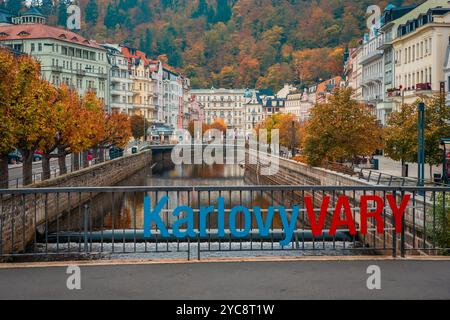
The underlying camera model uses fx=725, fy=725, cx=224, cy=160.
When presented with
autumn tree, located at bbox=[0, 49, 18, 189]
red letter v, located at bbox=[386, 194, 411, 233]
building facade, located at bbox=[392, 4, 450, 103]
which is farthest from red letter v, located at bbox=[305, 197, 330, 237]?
building facade, located at bbox=[392, 4, 450, 103]

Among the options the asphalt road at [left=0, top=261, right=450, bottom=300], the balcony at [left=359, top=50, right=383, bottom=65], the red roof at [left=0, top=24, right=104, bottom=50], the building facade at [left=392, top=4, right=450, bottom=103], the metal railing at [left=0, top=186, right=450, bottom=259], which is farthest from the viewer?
the red roof at [left=0, top=24, right=104, bottom=50]

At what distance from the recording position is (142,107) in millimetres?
143625

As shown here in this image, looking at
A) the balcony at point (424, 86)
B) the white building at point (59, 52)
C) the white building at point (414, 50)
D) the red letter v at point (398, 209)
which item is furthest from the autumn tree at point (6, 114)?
the white building at point (59, 52)

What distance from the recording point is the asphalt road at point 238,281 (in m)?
10.4

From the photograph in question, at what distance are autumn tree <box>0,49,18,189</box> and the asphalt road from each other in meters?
25.0

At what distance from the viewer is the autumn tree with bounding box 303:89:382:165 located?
54.0 meters

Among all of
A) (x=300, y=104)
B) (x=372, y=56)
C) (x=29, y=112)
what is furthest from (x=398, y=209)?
(x=300, y=104)

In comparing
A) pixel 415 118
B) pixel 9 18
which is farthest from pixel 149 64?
pixel 415 118

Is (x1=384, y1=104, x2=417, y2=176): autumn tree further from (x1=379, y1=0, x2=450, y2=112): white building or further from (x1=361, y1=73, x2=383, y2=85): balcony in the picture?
(x1=361, y1=73, x2=383, y2=85): balcony

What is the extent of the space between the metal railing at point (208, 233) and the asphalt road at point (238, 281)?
45.4 inches

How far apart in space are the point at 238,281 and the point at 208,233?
4.15 metres

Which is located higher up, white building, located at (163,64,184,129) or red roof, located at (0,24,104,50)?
red roof, located at (0,24,104,50)

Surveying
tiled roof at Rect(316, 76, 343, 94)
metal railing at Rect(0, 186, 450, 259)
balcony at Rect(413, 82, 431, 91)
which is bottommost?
metal railing at Rect(0, 186, 450, 259)

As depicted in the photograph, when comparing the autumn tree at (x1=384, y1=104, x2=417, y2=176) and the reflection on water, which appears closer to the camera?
the reflection on water
